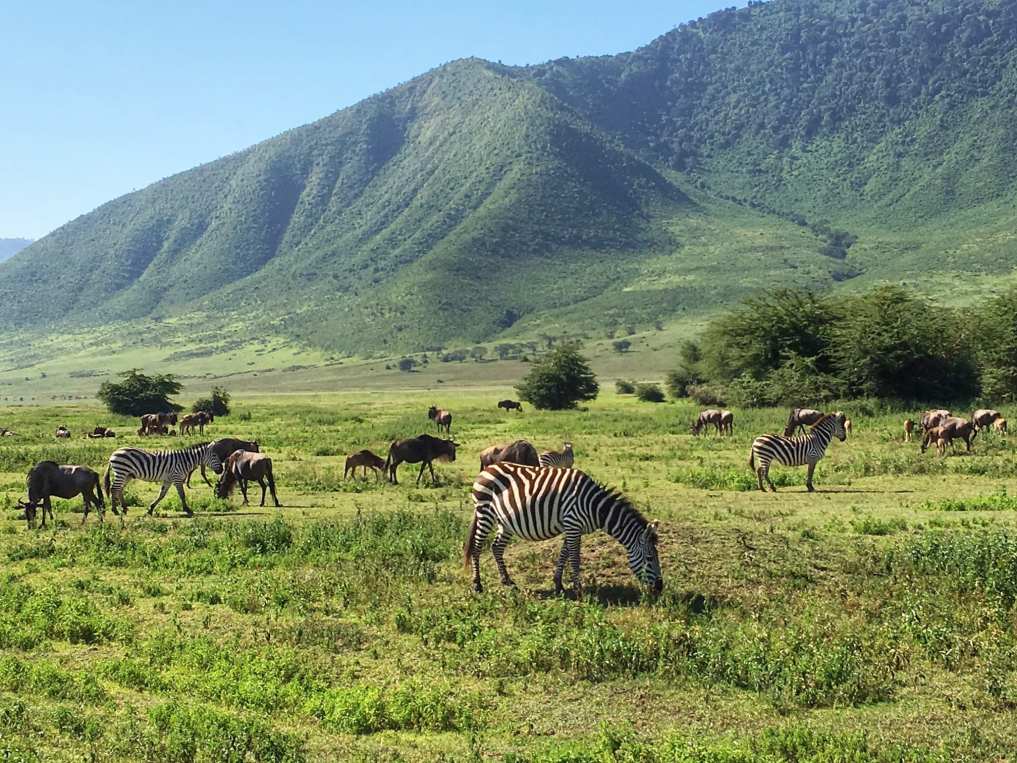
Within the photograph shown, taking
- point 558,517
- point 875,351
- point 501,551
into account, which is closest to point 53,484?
point 501,551

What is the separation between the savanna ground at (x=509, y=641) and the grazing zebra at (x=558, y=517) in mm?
489

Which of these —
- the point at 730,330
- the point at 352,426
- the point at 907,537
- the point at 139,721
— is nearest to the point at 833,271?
the point at 730,330

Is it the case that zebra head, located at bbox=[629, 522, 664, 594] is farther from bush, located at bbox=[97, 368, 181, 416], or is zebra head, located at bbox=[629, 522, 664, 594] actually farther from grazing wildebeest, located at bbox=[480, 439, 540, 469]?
bush, located at bbox=[97, 368, 181, 416]

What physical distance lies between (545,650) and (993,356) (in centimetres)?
4649

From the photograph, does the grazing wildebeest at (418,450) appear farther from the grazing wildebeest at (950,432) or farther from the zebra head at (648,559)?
the grazing wildebeest at (950,432)

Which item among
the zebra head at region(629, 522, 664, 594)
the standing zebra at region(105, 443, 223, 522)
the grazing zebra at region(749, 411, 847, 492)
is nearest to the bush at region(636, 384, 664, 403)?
the grazing zebra at region(749, 411, 847, 492)

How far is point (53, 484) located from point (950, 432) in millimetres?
26582

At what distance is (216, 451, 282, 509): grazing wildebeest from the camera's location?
79.6ft

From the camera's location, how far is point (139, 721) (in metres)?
9.69

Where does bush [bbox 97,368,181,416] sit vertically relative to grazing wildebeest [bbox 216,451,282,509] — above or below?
above

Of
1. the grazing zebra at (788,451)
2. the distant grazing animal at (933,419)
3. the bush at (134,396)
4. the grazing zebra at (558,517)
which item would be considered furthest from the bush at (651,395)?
the grazing zebra at (558,517)

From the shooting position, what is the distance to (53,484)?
70.5ft

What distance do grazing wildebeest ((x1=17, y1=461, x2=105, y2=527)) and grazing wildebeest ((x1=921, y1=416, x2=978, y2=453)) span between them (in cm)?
2498

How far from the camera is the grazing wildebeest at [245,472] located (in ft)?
79.6
